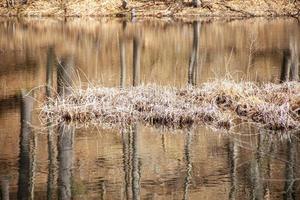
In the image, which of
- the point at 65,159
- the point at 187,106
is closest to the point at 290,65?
the point at 187,106

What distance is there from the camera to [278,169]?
1171cm

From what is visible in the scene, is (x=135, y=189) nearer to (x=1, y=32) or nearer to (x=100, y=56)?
(x=100, y=56)

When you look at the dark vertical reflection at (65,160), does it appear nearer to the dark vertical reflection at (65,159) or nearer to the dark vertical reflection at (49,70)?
the dark vertical reflection at (65,159)

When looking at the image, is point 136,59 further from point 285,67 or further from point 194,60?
point 285,67

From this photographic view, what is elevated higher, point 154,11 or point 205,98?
point 154,11

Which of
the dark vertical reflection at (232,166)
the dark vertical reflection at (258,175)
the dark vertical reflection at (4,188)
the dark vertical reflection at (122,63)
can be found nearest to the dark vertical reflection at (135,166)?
the dark vertical reflection at (232,166)

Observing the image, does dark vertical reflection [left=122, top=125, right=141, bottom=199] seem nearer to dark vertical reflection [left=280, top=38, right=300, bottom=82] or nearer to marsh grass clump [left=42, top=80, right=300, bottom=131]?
marsh grass clump [left=42, top=80, right=300, bottom=131]

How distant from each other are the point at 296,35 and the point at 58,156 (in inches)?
991

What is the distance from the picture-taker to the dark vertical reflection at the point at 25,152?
10.9 metres

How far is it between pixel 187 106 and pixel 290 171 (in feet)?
17.6

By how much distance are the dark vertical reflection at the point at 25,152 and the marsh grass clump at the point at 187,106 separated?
0.61 metres

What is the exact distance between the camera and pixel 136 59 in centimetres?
2848

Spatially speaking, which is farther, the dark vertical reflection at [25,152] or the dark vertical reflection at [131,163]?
the dark vertical reflection at [25,152]

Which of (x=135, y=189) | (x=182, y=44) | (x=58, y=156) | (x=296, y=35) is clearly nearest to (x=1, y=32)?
(x=182, y=44)
